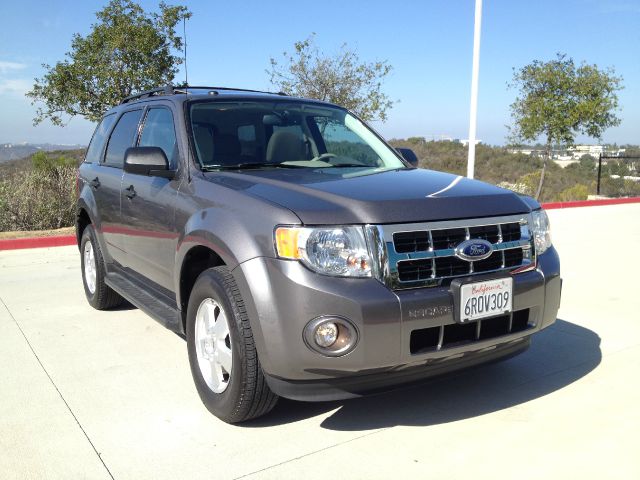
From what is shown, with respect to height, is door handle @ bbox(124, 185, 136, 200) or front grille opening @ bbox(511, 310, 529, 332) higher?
door handle @ bbox(124, 185, 136, 200)

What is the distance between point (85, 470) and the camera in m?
2.91

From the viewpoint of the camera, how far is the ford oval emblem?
303 centimetres

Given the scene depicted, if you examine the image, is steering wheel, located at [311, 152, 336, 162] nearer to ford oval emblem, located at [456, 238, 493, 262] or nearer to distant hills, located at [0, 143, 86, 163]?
ford oval emblem, located at [456, 238, 493, 262]

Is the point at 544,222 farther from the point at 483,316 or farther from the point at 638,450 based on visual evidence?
the point at 638,450

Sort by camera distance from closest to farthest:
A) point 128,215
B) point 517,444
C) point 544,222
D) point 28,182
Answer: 1. point 517,444
2. point 544,222
3. point 128,215
4. point 28,182

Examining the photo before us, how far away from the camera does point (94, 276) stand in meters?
5.67

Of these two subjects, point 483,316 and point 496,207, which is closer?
point 483,316

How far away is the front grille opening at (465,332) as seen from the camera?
2928 mm

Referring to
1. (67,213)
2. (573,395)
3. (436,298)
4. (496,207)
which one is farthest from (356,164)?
(67,213)

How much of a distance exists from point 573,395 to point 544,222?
1.05 m

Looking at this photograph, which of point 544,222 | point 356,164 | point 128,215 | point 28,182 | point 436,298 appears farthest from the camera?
point 28,182

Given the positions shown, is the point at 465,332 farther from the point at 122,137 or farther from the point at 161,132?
the point at 122,137

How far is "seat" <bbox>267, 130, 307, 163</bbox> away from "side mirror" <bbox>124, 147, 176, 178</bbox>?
654mm

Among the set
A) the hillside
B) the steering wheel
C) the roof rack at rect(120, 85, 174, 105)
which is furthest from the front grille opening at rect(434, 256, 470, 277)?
the hillside
